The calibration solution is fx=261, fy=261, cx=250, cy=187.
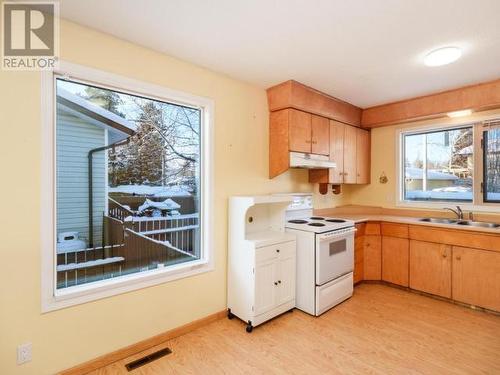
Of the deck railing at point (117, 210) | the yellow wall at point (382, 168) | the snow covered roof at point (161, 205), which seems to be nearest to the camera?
the deck railing at point (117, 210)

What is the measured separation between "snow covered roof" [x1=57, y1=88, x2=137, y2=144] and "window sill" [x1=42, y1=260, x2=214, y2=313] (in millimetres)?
1141

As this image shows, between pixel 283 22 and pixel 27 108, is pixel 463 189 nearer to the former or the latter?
pixel 283 22

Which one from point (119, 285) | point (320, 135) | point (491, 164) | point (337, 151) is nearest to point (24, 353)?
point (119, 285)

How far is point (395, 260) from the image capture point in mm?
3490

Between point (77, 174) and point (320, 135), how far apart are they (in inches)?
103

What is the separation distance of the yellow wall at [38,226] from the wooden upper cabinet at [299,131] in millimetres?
496

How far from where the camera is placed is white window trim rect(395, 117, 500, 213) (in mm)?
3234

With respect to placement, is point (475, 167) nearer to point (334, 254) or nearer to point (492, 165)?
point (492, 165)

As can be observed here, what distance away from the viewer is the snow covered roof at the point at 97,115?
193 cm

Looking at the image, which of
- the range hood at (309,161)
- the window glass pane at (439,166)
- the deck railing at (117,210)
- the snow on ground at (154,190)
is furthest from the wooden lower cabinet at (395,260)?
the deck railing at (117,210)

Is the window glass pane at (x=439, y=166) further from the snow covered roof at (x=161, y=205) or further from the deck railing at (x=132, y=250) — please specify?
the snow covered roof at (x=161, y=205)

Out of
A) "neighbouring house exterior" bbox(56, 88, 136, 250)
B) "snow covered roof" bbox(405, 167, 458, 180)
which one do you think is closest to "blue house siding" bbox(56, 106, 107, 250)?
"neighbouring house exterior" bbox(56, 88, 136, 250)

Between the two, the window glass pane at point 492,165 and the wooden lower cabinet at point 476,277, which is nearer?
the wooden lower cabinet at point 476,277

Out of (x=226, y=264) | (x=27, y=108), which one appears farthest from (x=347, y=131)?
(x=27, y=108)
